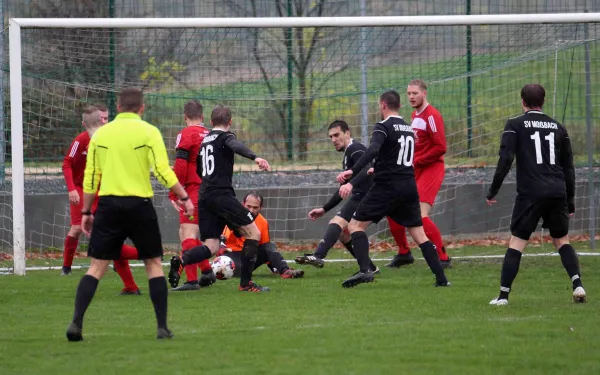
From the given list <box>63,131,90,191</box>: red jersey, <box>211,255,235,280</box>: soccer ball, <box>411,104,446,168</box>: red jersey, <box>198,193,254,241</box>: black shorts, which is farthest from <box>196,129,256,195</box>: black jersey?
<box>411,104,446,168</box>: red jersey

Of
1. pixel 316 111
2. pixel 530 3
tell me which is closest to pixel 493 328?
pixel 316 111

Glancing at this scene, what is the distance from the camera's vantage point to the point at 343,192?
414 inches

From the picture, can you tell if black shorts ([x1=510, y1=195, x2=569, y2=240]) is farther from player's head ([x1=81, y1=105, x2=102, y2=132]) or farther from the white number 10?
player's head ([x1=81, y1=105, x2=102, y2=132])

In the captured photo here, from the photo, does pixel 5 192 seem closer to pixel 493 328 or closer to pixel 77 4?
pixel 77 4

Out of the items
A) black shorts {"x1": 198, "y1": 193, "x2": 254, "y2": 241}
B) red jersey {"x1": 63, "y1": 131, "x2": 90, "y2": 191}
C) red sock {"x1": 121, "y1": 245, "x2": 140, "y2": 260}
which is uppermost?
red jersey {"x1": 63, "y1": 131, "x2": 90, "y2": 191}

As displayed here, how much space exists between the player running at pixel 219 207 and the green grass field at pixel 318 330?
37cm

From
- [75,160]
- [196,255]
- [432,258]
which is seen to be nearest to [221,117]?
[196,255]

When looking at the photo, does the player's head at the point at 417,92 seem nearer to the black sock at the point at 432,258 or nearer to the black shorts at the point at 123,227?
the black sock at the point at 432,258

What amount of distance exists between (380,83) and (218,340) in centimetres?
834

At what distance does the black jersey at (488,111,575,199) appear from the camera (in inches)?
361

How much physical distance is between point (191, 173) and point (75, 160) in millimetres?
1842

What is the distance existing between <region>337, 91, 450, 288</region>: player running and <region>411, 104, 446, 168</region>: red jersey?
1.67m

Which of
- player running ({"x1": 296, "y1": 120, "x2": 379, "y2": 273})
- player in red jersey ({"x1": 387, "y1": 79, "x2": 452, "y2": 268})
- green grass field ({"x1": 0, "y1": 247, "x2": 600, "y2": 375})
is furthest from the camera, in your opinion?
player in red jersey ({"x1": 387, "y1": 79, "x2": 452, "y2": 268})

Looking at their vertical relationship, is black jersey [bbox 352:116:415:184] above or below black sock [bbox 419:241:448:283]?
above
